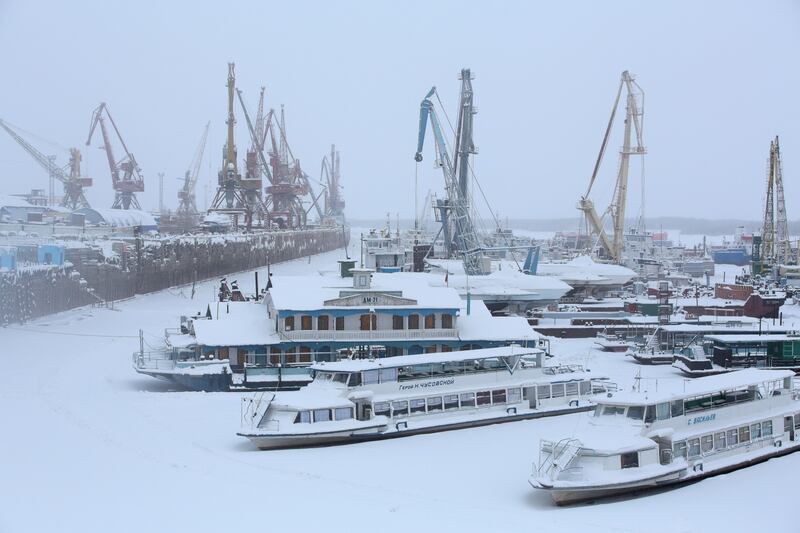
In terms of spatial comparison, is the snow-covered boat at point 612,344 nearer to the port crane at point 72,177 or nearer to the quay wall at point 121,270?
the quay wall at point 121,270

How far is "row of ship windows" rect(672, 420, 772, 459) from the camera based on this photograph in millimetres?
18562

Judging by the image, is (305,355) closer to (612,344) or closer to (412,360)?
(412,360)

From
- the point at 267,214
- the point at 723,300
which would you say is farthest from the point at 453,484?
the point at 267,214

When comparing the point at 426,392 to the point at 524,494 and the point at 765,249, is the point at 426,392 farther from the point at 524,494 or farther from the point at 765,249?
the point at 765,249

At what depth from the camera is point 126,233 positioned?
73812mm

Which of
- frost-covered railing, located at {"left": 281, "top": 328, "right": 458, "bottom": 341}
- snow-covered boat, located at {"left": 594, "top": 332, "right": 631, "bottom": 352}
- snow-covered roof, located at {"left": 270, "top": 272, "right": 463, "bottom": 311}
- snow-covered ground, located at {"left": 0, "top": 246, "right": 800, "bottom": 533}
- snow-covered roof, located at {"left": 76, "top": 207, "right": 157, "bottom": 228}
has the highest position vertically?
snow-covered roof, located at {"left": 76, "top": 207, "right": 157, "bottom": 228}

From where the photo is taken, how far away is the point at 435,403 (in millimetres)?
23172

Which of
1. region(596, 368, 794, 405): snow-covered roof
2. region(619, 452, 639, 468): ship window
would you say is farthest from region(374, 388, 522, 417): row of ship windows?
region(619, 452, 639, 468): ship window

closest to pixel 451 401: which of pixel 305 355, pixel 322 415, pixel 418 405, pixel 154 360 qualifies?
pixel 418 405

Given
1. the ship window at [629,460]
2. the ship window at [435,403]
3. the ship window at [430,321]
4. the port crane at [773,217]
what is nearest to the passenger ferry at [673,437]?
the ship window at [629,460]

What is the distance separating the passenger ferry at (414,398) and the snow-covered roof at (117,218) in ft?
203

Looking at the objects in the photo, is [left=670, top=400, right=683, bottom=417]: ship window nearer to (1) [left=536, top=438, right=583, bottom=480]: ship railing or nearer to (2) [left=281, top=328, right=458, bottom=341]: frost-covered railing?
(1) [left=536, top=438, right=583, bottom=480]: ship railing

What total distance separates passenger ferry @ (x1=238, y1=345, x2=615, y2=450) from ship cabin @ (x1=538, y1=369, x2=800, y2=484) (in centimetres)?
236

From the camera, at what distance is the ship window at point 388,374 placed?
2309 centimetres
